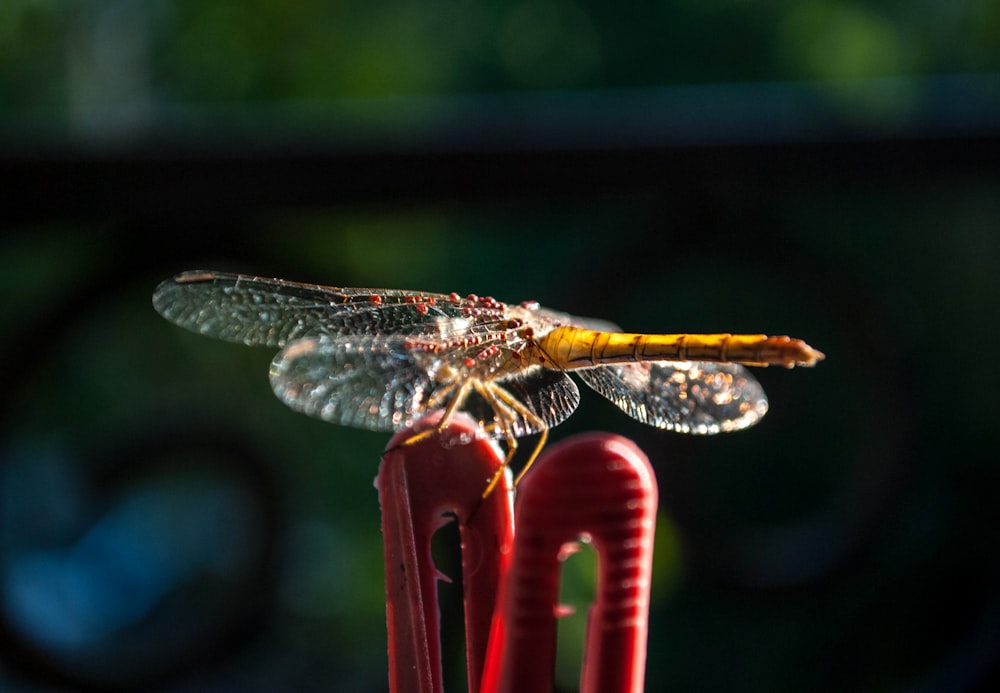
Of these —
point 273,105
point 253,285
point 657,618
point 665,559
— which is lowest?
point 657,618

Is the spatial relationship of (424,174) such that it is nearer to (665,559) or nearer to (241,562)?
(241,562)

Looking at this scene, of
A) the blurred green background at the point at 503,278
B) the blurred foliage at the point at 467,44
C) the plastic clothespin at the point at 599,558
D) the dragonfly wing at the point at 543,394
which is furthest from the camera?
the blurred foliage at the point at 467,44

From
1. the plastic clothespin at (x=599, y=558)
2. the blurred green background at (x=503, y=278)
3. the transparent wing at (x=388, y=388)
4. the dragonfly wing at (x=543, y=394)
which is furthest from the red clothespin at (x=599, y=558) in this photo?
the blurred green background at (x=503, y=278)

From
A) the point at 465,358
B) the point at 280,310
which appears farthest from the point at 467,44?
the point at 465,358

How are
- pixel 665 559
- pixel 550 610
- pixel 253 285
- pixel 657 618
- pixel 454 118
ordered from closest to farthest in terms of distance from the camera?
pixel 550 610 → pixel 253 285 → pixel 454 118 → pixel 665 559 → pixel 657 618

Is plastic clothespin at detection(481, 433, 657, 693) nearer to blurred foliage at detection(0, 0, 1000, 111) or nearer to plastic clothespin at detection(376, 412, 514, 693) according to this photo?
plastic clothespin at detection(376, 412, 514, 693)

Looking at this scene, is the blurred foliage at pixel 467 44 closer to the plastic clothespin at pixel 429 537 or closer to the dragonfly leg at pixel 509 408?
the dragonfly leg at pixel 509 408

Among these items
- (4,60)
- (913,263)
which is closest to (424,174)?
(913,263)

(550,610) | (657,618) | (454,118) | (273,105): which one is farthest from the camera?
(273,105)
